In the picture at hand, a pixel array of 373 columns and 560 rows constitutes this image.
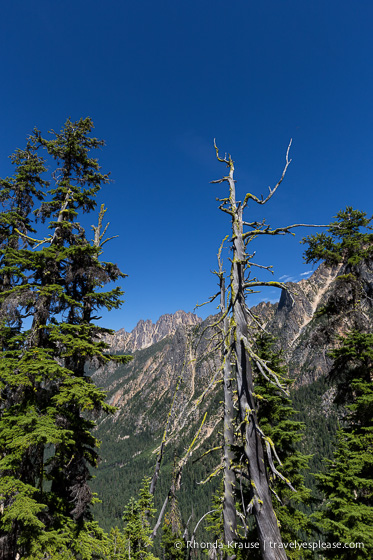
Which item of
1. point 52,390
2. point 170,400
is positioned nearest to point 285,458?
point 170,400

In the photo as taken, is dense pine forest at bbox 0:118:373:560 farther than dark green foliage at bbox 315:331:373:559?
No

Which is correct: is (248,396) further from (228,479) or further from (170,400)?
(170,400)

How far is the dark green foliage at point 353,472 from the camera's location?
9.46 meters

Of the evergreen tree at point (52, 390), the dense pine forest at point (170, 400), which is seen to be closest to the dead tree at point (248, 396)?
the dense pine forest at point (170, 400)

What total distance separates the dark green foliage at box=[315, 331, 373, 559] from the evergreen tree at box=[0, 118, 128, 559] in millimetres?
8704

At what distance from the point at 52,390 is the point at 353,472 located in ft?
38.4

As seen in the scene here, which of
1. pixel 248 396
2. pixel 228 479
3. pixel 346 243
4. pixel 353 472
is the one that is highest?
pixel 346 243

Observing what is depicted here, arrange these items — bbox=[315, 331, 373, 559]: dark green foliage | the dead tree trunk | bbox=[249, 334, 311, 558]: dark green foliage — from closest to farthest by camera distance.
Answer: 1. the dead tree trunk
2. bbox=[315, 331, 373, 559]: dark green foliage
3. bbox=[249, 334, 311, 558]: dark green foliage

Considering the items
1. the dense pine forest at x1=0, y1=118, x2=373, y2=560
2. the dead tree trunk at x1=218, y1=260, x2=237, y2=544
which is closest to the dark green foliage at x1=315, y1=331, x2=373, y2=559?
the dense pine forest at x1=0, y1=118, x2=373, y2=560

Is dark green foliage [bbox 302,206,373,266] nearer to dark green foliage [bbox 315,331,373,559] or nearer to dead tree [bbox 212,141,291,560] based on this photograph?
dark green foliage [bbox 315,331,373,559]

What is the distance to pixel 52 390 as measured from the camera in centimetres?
1033

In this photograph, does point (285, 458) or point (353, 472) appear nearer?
point (353, 472)

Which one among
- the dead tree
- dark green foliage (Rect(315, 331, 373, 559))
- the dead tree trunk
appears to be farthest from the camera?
dark green foliage (Rect(315, 331, 373, 559))

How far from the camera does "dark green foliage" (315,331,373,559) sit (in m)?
9.46
